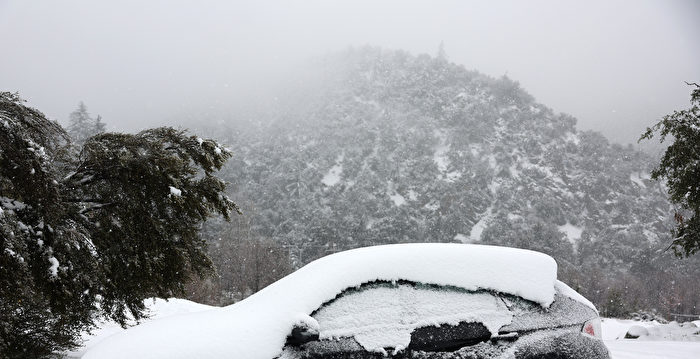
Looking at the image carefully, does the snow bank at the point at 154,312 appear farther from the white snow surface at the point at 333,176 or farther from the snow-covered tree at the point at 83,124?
the white snow surface at the point at 333,176

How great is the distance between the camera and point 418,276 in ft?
10.4

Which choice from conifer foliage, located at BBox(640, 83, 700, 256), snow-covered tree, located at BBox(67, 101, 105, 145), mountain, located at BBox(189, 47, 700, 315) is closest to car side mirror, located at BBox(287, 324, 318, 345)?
conifer foliage, located at BBox(640, 83, 700, 256)

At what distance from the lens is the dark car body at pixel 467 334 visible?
9.30 feet

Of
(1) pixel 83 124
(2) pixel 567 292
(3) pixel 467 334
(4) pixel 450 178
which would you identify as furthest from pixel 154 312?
(4) pixel 450 178

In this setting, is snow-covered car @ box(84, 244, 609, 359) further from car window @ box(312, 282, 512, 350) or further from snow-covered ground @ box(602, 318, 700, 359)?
snow-covered ground @ box(602, 318, 700, 359)

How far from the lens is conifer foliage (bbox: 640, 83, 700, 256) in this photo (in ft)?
33.9

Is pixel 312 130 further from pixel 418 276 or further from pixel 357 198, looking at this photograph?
pixel 418 276

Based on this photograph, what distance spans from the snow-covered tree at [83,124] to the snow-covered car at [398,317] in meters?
42.8

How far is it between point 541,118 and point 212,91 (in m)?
99.3

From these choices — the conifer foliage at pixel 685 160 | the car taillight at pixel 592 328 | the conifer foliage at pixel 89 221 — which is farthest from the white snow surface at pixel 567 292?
the conifer foliage at pixel 685 160

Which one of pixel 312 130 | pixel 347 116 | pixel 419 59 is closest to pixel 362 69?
pixel 419 59

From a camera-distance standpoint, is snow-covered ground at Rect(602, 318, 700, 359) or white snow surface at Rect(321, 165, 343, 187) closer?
snow-covered ground at Rect(602, 318, 700, 359)

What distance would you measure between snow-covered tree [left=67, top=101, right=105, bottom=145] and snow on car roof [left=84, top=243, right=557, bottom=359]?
1677 inches

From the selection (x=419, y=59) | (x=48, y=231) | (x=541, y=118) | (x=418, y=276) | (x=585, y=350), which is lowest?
(x=585, y=350)
